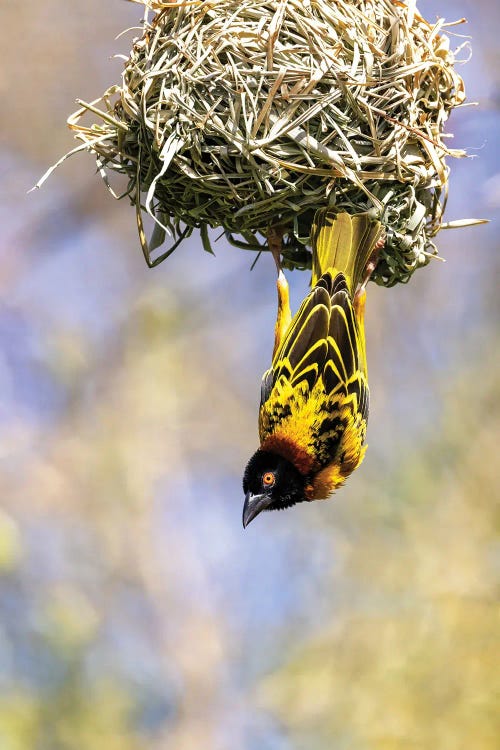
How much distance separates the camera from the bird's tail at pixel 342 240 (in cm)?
297

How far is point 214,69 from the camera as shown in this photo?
9.20 feet

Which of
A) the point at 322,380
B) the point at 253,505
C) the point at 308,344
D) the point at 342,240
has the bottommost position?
the point at 253,505

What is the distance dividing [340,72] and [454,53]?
0.51 m

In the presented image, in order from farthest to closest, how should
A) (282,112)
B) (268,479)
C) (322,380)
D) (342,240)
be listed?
(268,479) < (322,380) < (342,240) < (282,112)

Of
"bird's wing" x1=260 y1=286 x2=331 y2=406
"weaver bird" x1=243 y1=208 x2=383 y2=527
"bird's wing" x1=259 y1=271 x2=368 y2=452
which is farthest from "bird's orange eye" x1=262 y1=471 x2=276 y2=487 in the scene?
"bird's wing" x1=260 y1=286 x2=331 y2=406

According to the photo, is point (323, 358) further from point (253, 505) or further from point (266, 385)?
point (253, 505)

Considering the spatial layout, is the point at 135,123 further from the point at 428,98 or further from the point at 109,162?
the point at 428,98

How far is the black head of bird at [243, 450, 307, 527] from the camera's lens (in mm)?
3262

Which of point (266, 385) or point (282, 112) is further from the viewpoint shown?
point (266, 385)

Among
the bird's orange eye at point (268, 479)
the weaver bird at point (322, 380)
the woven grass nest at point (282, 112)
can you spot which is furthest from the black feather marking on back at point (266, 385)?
the woven grass nest at point (282, 112)

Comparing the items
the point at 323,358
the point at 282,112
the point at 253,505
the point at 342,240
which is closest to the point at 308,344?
the point at 323,358

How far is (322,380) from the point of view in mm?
3123

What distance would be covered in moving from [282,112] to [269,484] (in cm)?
119

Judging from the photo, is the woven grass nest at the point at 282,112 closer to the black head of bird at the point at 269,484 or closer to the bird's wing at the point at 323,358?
the bird's wing at the point at 323,358
